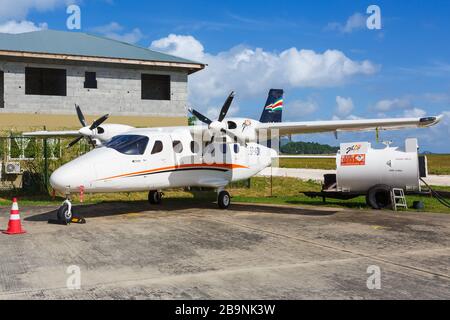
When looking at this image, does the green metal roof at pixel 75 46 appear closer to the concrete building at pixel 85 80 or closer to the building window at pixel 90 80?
the concrete building at pixel 85 80

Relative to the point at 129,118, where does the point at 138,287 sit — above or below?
below

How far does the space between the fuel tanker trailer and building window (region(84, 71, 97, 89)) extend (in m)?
13.9

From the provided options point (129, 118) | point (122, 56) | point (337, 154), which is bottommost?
point (337, 154)

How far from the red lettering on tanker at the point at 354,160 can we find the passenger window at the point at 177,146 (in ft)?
20.5

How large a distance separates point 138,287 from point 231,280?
4.40 feet

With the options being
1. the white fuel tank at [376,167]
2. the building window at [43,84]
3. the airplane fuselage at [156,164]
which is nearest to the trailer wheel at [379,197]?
the white fuel tank at [376,167]

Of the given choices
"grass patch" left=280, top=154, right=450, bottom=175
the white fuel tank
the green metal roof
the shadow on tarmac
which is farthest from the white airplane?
"grass patch" left=280, top=154, right=450, bottom=175

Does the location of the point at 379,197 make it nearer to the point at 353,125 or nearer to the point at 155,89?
the point at 353,125

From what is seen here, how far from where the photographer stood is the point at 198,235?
35.9ft

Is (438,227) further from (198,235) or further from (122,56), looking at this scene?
(122,56)

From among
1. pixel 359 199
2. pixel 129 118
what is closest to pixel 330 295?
pixel 359 199

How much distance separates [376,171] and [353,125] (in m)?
2.89

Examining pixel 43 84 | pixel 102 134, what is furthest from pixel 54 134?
pixel 43 84
